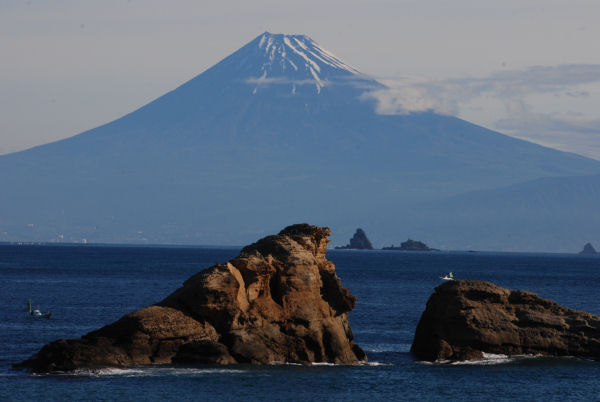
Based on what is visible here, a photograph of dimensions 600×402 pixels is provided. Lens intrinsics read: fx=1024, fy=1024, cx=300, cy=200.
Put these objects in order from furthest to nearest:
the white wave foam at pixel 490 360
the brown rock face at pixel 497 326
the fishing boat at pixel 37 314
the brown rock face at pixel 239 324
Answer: the fishing boat at pixel 37 314
the brown rock face at pixel 497 326
the white wave foam at pixel 490 360
the brown rock face at pixel 239 324

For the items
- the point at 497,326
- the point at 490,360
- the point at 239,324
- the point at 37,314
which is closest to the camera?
the point at 239,324

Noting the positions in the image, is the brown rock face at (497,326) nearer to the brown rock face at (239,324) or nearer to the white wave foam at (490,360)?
the white wave foam at (490,360)

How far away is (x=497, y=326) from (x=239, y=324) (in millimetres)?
12948

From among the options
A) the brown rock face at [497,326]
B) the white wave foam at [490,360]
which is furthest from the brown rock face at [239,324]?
the white wave foam at [490,360]

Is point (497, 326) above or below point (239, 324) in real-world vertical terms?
above

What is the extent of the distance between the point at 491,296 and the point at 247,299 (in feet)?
41.1

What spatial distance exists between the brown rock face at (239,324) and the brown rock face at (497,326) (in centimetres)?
417

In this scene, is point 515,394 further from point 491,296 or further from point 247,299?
point 247,299

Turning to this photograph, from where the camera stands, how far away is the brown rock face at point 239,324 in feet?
146

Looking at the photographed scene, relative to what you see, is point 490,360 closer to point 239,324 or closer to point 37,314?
point 239,324

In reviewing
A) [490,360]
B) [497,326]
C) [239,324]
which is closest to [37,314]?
[239,324]

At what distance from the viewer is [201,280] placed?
1802 inches

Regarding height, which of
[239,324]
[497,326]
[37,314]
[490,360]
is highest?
[497,326]

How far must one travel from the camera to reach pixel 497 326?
49875 mm
